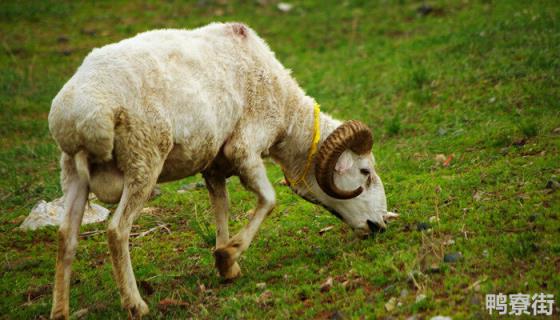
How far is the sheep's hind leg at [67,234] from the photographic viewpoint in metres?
6.38

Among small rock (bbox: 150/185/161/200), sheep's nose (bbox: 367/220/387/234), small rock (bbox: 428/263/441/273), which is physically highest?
small rock (bbox: 428/263/441/273)

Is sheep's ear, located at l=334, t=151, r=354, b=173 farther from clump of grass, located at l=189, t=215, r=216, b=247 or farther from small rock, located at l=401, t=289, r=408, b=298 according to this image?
small rock, located at l=401, t=289, r=408, b=298

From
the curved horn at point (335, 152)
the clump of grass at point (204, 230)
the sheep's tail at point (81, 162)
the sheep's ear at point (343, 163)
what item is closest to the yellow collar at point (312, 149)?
the curved horn at point (335, 152)

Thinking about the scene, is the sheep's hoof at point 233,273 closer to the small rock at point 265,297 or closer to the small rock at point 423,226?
the small rock at point 265,297

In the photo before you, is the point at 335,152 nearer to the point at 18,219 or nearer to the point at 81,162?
the point at 81,162

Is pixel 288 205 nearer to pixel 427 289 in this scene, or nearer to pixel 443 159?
pixel 443 159

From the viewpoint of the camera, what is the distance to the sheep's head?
790 centimetres

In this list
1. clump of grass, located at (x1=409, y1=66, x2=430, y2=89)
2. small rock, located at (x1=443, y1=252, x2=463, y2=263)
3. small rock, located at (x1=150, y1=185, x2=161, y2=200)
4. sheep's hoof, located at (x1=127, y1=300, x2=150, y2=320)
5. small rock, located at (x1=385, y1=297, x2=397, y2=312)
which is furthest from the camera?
clump of grass, located at (x1=409, y1=66, x2=430, y2=89)

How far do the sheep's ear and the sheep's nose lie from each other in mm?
675

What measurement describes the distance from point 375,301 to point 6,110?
1110cm

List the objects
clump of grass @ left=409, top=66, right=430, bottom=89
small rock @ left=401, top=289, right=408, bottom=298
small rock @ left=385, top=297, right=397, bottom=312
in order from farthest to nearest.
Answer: clump of grass @ left=409, top=66, right=430, bottom=89, small rock @ left=401, top=289, right=408, bottom=298, small rock @ left=385, top=297, right=397, bottom=312

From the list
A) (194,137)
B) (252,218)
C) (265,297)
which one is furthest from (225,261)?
(194,137)

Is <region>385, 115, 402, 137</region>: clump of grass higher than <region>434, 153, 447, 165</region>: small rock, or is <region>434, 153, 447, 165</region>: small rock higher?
<region>434, 153, 447, 165</region>: small rock

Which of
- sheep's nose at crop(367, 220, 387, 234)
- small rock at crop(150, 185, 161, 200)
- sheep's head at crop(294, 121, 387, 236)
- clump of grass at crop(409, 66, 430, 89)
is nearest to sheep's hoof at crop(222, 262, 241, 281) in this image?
sheep's head at crop(294, 121, 387, 236)
